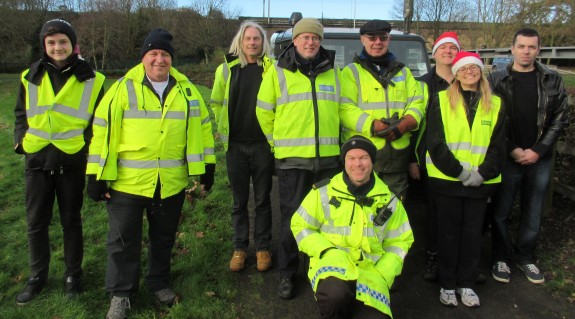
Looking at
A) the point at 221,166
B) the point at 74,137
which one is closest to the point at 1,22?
the point at 221,166

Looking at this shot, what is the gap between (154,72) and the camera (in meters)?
3.48

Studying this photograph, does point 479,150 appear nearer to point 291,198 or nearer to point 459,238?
point 459,238

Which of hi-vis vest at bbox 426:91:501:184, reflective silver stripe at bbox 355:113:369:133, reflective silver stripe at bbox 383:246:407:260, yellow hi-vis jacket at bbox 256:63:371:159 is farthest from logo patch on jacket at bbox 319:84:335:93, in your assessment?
reflective silver stripe at bbox 383:246:407:260

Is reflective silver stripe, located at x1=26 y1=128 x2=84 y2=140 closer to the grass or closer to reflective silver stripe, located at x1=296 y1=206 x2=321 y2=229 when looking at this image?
the grass

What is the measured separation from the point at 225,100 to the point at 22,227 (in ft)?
10.3

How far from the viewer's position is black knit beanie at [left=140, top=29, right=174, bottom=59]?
3.44 m

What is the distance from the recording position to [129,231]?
3.55 metres

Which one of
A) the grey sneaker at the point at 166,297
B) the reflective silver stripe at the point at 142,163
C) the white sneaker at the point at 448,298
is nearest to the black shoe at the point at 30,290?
the grey sneaker at the point at 166,297

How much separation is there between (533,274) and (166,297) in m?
3.30

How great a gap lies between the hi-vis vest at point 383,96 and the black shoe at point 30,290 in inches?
121

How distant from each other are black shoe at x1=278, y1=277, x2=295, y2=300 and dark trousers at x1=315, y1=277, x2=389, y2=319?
3.07 feet

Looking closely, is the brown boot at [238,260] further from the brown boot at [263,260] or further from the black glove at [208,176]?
the black glove at [208,176]

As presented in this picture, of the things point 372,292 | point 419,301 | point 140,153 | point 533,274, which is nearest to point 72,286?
point 140,153

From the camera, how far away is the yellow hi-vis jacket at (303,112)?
12.4ft
